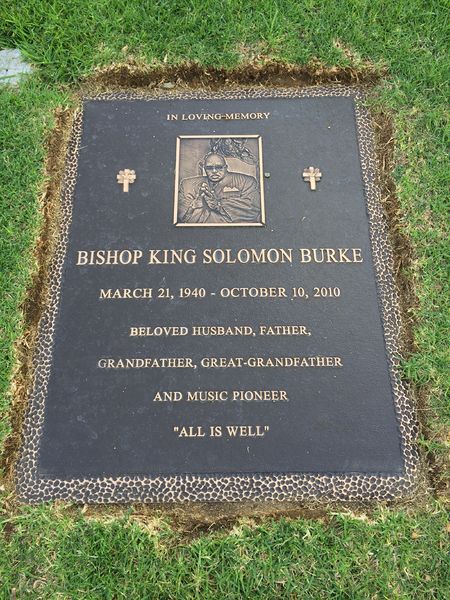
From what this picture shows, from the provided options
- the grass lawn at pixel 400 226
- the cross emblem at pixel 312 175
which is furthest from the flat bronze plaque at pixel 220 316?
the grass lawn at pixel 400 226

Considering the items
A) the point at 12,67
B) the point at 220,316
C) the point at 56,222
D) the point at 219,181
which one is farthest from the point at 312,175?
the point at 12,67

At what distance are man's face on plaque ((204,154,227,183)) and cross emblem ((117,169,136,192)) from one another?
1.20ft

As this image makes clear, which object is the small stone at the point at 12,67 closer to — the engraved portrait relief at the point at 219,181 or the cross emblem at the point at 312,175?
the engraved portrait relief at the point at 219,181

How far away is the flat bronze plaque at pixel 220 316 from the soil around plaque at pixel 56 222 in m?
0.06

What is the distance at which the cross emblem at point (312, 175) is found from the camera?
2.51m

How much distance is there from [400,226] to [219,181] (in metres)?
0.92

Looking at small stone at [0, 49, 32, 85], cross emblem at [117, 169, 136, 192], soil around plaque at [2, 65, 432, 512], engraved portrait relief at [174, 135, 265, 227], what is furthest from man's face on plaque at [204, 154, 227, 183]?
small stone at [0, 49, 32, 85]

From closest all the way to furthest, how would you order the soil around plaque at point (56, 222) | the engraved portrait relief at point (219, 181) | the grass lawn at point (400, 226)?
1. the grass lawn at point (400, 226)
2. the soil around plaque at point (56, 222)
3. the engraved portrait relief at point (219, 181)

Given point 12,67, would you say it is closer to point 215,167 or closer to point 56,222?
point 56,222

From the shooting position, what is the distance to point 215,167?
250cm

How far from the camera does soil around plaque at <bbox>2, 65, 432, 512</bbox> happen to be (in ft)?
7.47

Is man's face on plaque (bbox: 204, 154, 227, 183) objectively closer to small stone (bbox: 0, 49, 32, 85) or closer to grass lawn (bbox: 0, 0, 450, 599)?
grass lawn (bbox: 0, 0, 450, 599)

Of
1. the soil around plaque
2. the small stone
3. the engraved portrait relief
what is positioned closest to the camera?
the soil around plaque

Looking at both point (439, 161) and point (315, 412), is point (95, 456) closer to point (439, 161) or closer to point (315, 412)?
point (315, 412)
